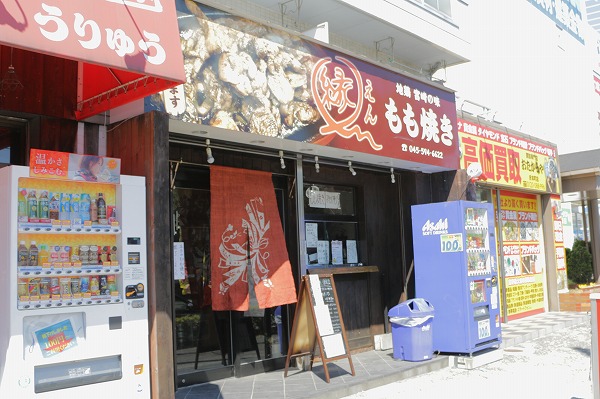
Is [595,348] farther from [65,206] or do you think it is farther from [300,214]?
[65,206]

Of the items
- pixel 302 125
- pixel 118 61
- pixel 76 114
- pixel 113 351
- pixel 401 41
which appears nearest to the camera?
pixel 118 61

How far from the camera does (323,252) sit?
9.88m

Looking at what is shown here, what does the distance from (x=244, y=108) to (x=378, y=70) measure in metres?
3.08

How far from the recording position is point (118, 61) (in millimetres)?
4684

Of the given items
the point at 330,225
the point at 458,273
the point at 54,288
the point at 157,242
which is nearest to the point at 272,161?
the point at 330,225

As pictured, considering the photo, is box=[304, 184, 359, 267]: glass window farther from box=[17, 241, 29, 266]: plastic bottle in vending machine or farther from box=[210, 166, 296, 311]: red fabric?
box=[17, 241, 29, 266]: plastic bottle in vending machine

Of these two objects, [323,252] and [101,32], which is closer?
[101,32]

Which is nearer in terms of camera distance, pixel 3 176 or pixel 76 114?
pixel 3 176

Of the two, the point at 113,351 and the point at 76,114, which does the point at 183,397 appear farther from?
the point at 76,114

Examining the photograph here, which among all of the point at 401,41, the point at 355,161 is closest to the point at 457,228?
the point at 355,161

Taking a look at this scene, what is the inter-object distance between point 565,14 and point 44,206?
20654mm

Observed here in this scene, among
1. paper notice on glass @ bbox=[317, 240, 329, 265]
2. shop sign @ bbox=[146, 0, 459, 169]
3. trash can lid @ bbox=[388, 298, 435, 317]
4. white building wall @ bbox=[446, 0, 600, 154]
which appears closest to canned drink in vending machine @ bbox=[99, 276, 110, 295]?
shop sign @ bbox=[146, 0, 459, 169]

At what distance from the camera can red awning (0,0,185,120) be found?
423cm

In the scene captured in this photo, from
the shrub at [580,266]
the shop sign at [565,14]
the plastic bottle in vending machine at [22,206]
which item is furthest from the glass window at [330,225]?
the shop sign at [565,14]
